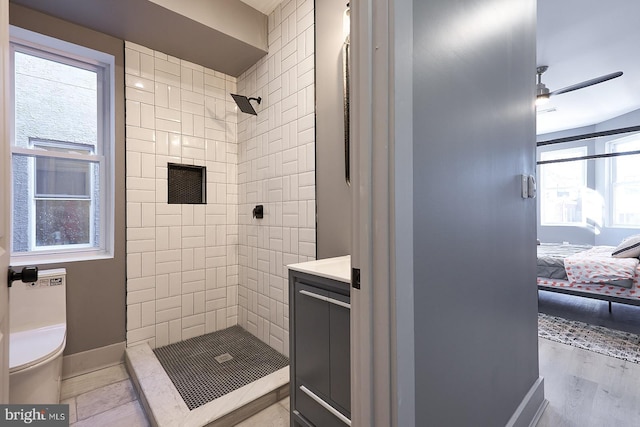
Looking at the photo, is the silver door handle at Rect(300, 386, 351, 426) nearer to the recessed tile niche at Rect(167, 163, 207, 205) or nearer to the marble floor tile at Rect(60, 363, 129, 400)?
the marble floor tile at Rect(60, 363, 129, 400)

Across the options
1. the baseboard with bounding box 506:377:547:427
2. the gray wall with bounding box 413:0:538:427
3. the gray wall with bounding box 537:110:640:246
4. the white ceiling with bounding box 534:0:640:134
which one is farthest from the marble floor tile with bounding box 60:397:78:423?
the gray wall with bounding box 537:110:640:246

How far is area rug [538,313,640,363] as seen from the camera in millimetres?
2293

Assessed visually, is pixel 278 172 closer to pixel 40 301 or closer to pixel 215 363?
pixel 215 363

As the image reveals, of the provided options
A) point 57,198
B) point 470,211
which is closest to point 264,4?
point 57,198

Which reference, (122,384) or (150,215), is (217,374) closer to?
(122,384)

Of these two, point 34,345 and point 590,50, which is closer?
point 34,345

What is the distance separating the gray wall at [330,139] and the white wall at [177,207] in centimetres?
120

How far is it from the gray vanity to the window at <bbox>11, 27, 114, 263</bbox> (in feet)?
5.93

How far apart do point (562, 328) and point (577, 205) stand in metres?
3.91

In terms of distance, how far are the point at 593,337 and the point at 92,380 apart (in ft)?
13.4

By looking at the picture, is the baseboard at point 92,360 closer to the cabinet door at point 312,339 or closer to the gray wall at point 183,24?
the cabinet door at point 312,339

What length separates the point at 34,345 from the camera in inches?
60.8

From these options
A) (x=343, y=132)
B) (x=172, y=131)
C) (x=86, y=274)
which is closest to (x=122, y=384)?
(x=86, y=274)

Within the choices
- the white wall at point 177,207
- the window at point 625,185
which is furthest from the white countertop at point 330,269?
the window at point 625,185
